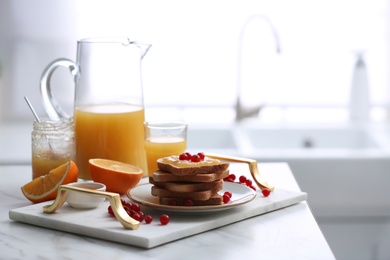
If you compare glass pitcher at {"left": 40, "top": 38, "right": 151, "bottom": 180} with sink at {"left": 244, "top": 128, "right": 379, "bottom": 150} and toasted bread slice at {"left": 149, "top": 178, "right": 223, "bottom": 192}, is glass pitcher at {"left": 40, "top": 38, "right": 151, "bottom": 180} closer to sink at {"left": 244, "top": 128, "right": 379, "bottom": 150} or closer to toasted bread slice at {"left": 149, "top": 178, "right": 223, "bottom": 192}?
toasted bread slice at {"left": 149, "top": 178, "right": 223, "bottom": 192}

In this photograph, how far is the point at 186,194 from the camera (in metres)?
1.44

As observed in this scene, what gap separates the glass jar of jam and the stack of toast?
34 cm

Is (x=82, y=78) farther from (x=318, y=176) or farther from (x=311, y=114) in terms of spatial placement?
(x=311, y=114)

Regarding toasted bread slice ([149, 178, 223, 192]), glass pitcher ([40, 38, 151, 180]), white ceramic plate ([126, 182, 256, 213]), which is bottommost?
white ceramic plate ([126, 182, 256, 213])

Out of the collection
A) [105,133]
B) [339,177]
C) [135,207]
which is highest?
[105,133]

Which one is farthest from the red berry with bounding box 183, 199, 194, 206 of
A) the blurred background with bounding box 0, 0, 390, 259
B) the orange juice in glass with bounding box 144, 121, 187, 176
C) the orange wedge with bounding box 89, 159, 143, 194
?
the blurred background with bounding box 0, 0, 390, 259

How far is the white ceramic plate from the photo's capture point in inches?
55.8

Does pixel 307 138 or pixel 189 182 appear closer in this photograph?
pixel 189 182

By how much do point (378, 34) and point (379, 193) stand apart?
0.95 m

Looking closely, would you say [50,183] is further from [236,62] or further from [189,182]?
[236,62]

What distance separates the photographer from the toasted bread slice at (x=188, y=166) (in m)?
1.44

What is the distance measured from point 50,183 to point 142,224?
1.06 feet

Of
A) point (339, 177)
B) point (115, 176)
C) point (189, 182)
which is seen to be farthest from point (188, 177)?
point (339, 177)

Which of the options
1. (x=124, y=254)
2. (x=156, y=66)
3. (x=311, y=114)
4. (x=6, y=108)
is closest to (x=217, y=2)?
(x=156, y=66)
